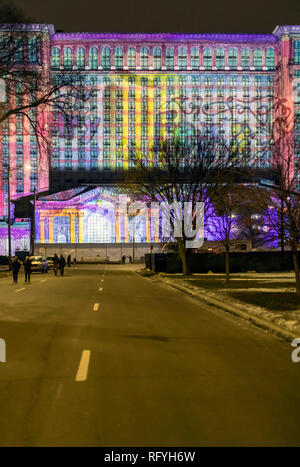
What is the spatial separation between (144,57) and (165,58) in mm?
5572

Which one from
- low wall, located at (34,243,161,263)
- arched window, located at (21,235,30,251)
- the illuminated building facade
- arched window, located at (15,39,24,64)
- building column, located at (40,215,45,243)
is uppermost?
the illuminated building facade

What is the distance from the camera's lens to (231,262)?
4906 centimetres

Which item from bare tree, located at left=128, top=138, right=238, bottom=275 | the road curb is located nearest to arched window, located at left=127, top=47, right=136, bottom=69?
bare tree, located at left=128, top=138, right=238, bottom=275

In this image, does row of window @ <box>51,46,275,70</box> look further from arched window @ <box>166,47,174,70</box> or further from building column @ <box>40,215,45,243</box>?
building column @ <box>40,215,45,243</box>

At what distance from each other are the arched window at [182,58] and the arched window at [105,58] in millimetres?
18835

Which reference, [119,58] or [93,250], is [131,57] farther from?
[93,250]

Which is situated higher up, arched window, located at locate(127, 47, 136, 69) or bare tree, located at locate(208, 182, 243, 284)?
arched window, located at locate(127, 47, 136, 69)

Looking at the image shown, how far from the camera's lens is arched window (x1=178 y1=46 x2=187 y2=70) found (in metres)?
156

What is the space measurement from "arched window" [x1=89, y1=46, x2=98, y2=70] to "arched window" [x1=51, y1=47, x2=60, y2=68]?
8347 mm

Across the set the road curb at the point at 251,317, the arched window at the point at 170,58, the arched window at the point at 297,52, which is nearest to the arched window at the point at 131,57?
the arched window at the point at 170,58

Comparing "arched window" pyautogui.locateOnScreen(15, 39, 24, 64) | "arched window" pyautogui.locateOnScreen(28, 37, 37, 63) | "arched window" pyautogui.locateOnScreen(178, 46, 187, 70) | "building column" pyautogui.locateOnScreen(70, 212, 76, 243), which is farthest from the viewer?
"arched window" pyautogui.locateOnScreen(178, 46, 187, 70)

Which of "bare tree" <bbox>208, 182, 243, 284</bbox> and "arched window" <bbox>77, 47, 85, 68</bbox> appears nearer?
"bare tree" <bbox>208, 182, 243, 284</bbox>

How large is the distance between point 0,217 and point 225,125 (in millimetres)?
60148

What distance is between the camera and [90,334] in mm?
12094
